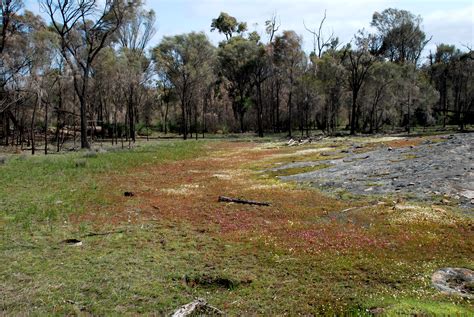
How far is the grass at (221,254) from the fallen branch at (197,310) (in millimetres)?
388

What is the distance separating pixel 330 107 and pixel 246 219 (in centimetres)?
7532

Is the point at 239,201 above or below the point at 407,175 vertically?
below

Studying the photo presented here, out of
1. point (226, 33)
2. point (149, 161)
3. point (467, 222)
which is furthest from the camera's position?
point (226, 33)

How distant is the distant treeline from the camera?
4931 cm

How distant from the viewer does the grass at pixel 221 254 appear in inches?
348

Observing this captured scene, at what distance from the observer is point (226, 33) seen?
109938mm

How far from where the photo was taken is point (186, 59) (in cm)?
7594

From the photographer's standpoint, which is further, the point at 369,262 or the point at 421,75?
the point at 421,75

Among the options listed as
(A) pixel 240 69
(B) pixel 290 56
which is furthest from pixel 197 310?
(A) pixel 240 69

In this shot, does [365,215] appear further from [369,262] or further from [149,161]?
[149,161]

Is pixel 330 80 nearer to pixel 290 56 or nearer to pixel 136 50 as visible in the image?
pixel 290 56

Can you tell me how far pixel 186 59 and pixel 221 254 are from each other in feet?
223

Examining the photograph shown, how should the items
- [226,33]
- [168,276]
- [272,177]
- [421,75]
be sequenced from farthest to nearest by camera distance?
[226,33]
[421,75]
[272,177]
[168,276]

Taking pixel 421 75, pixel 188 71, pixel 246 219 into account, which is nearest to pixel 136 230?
pixel 246 219
